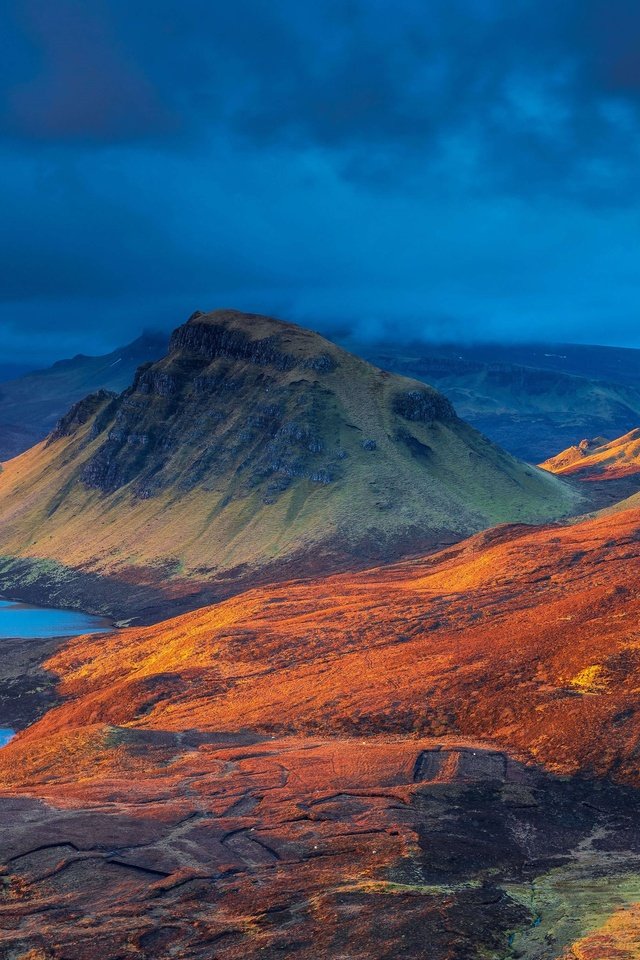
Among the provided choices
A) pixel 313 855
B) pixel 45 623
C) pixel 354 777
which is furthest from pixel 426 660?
pixel 45 623

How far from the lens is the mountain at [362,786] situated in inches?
1757

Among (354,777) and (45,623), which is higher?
(45,623)

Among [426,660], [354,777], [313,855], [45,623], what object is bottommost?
[313,855]

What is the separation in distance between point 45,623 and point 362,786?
425 feet

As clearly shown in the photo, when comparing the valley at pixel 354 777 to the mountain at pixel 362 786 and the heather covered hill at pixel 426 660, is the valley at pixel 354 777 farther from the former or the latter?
the heather covered hill at pixel 426 660

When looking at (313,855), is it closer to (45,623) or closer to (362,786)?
(362,786)

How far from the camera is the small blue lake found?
17006 centimetres

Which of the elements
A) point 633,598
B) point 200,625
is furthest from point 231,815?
point 200,625

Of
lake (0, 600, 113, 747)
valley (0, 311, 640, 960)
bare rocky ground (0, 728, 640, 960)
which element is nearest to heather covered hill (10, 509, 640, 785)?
valley (0, 311, 640, 960)

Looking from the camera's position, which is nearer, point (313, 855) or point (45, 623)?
point (313, 855)

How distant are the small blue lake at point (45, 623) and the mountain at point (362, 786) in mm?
53017

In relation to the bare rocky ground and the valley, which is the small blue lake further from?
the bare rocky ground

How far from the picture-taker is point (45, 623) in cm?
18238

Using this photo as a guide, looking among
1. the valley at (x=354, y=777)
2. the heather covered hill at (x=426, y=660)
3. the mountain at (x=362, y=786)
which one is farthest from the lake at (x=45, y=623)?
the mountain at (x=362, y=786)
